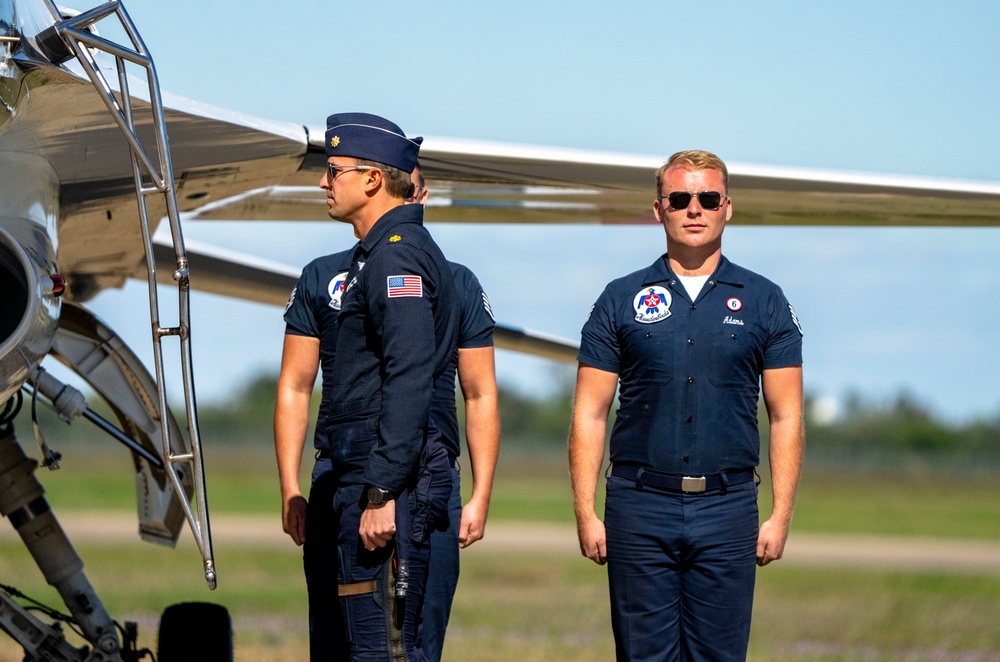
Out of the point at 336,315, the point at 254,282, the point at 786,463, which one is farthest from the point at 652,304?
the point at 254,282

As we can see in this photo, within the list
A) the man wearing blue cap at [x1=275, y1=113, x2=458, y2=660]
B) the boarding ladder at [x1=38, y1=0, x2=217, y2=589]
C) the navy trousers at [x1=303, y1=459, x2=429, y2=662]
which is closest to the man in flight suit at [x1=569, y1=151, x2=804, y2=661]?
the man wearing blue cap at [x1=275, y1=113, x2=458, y2=660]

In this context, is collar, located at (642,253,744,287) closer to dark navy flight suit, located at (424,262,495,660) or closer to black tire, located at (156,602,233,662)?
dark navy flight suit, located at (424,262,495,660)

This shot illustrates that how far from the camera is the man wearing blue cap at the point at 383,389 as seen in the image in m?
3.88

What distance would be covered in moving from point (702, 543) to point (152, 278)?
1.84 meters

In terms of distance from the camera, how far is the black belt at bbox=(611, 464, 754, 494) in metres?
4.49

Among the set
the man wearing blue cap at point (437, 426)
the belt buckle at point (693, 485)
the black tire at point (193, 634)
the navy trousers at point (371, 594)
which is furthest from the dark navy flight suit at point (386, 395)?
the black tire at point (193, 634)

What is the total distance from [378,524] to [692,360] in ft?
4.07

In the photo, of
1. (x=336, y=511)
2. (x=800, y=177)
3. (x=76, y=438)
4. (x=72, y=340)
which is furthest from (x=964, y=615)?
(x=76, y=438)

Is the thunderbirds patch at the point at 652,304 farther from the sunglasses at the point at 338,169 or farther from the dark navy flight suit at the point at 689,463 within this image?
the sunglasses at the point at 338,169

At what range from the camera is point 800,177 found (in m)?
6.89

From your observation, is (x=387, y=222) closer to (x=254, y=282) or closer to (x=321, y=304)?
(x=321, y=304)

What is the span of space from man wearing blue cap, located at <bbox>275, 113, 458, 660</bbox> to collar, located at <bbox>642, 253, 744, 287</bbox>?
77 cm

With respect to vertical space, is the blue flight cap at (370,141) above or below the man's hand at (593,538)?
above

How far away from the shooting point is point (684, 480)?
4.49 metres
